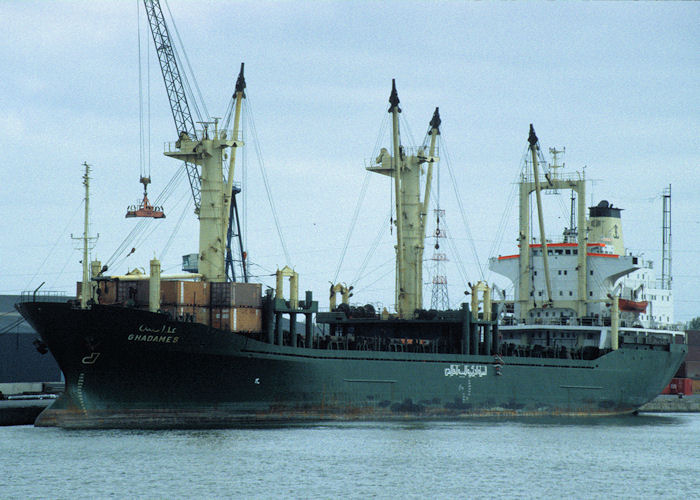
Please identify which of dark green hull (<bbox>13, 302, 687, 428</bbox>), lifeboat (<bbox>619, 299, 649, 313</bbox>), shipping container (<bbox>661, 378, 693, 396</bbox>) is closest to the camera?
dark green hull (<bbox>13, 302, 687, 428</bbox>)

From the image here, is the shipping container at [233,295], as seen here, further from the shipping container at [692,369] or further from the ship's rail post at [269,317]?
the shipping container at [692,369]

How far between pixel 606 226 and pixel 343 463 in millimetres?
38435

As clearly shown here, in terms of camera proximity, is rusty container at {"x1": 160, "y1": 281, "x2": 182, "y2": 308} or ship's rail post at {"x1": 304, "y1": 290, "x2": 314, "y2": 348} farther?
ship's rail post at {"x1": 304, "y1": 290, "x2": 314, "y2": 348}

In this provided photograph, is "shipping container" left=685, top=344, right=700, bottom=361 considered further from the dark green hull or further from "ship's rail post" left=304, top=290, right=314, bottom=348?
"ship's rail post" left=304, top=290, right=314, bottom=348

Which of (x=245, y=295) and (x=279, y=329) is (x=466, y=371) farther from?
(x=245, y=295)

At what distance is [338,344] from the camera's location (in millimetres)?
51562

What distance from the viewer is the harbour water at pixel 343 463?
31.5m

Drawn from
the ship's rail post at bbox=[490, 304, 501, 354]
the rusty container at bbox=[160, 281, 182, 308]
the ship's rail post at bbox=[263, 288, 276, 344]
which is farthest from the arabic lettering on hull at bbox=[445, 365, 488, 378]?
the rusty container at bbox=[160, 281, 182, 308]

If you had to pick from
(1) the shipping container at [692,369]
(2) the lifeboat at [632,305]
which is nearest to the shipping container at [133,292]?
(2) the lifeboat at [632,305]

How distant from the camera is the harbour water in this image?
31531 mm

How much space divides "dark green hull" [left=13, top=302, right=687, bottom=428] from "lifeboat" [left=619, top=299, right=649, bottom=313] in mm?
9474

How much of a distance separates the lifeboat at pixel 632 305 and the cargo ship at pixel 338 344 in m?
1.06

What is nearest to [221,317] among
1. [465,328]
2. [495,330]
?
[465,328]

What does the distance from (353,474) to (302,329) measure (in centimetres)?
5587
